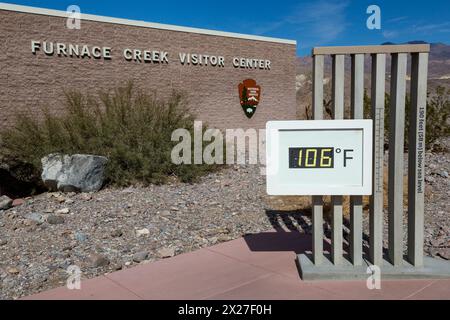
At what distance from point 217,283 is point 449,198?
191 inches

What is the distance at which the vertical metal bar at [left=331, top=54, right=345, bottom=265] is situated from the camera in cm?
395

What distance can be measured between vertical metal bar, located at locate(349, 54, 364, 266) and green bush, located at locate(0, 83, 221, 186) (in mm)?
5416

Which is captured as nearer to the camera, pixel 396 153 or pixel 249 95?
pixel 396 153

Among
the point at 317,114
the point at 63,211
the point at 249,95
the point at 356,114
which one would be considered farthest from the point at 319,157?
the point at 249,95

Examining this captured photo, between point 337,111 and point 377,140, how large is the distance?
0.46m

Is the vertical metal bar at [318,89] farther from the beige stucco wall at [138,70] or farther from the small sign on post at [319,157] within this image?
the beige stucco wall at [138,70]

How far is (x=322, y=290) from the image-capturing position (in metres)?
3.83

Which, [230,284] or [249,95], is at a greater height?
[249,95]

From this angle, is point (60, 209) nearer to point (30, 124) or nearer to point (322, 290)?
point (30, 124)

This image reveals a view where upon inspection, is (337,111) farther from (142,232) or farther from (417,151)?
(142,232)

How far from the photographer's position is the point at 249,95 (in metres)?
17.9
